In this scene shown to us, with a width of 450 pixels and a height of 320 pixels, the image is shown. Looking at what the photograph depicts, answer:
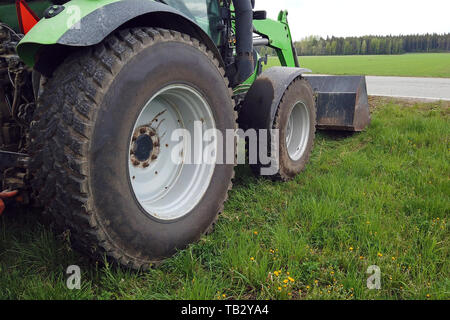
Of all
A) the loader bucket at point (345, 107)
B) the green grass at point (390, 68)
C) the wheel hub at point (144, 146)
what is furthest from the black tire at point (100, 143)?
the green grass at point (390, 68)

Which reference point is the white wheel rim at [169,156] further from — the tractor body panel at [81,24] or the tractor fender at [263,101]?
the tractor fender at [263,101]

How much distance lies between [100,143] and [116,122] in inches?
5.0

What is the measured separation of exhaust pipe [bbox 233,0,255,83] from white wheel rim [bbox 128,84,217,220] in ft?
4.02

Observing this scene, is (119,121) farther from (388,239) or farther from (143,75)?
(388,239)

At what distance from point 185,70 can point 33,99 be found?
947mm

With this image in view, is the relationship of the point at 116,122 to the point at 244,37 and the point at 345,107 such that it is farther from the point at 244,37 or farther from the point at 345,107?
the point at 345,107

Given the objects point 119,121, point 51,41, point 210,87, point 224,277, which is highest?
point 51,41

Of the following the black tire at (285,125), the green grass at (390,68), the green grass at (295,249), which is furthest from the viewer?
the green grass at (390,68)

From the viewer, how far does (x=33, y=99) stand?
2.08 m

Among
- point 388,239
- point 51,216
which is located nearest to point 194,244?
point 51,216

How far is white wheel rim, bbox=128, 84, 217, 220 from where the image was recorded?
2.08 metres

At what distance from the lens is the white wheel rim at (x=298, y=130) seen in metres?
3.76

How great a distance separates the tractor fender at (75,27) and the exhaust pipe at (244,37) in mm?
1481

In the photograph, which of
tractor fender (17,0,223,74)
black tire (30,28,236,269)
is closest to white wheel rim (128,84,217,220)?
black tire (30,28,236,269)
